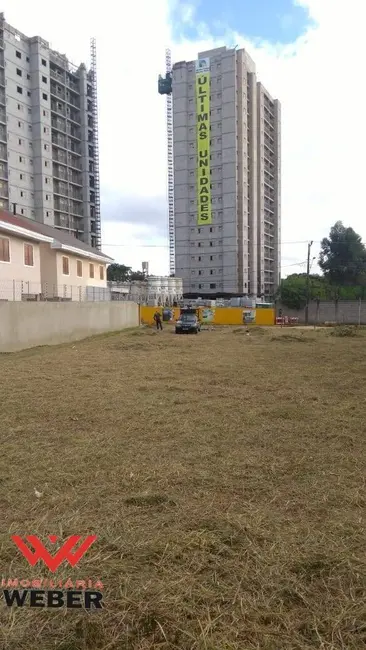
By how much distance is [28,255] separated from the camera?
26266 mm

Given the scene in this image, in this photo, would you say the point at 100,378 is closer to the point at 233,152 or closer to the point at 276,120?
the point at 233,152

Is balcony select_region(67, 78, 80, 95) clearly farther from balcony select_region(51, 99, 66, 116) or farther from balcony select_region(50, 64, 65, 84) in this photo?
balcony select_region(51, 99, 66, 116)

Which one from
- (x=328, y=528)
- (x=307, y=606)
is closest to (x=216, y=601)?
(x=307, y=606)

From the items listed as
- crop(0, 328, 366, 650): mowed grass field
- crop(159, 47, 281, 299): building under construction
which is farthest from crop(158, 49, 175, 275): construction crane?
crop(0, 328, 366, 650): mowed grass field

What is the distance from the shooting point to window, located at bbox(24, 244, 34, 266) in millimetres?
25922

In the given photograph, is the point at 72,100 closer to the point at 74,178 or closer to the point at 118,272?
the point at 74,178

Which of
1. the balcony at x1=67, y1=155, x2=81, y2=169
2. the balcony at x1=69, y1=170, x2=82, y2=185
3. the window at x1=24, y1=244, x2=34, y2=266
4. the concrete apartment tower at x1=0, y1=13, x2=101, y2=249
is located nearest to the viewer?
the window at x1=24, y1=244, x2=34, y2=266

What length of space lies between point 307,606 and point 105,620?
A: 122 cm

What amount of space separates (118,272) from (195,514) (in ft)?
310

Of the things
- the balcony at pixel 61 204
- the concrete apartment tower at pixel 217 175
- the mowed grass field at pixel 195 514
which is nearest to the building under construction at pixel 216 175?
the concrete apartment tower at pixel 217 175

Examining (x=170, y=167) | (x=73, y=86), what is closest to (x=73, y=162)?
(x=73, y=86)

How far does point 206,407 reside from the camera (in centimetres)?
798

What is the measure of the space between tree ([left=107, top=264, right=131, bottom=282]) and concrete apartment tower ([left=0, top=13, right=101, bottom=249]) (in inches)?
423

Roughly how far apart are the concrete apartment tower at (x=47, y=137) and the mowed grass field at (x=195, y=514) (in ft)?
221
